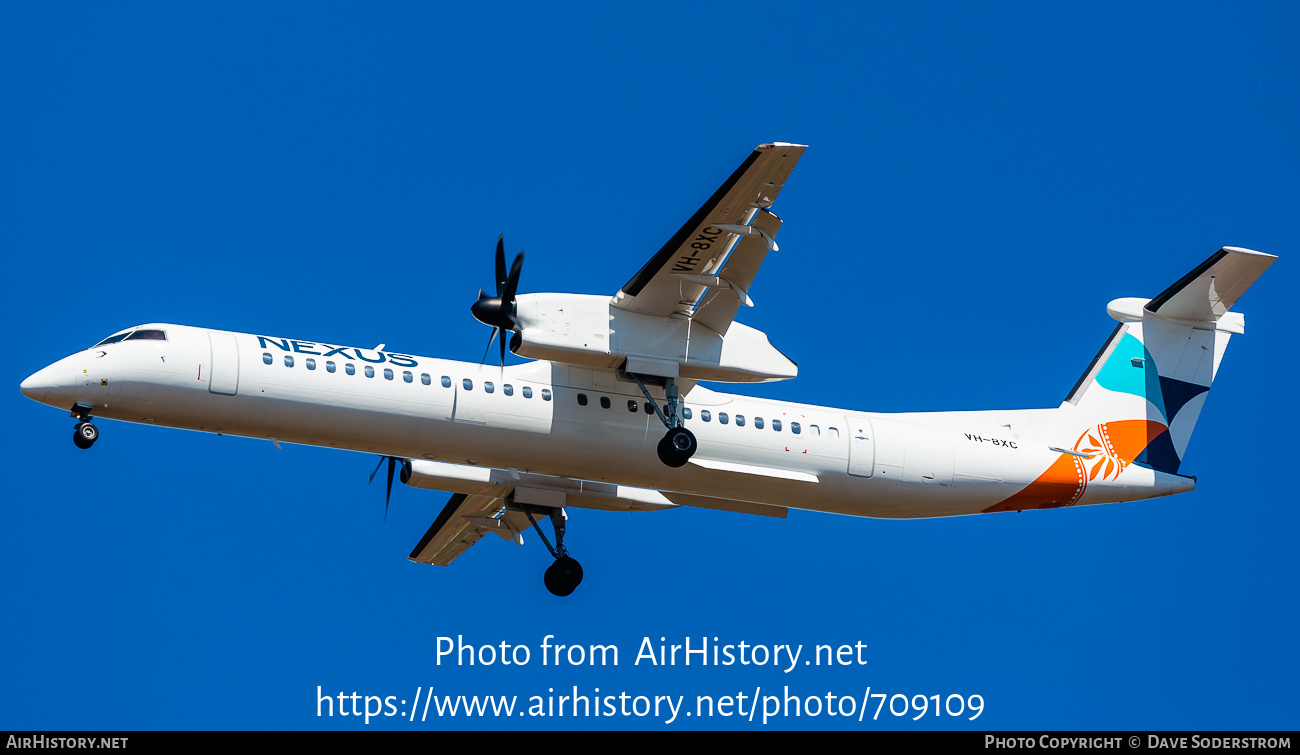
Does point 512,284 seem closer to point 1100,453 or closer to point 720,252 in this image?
point 720,252

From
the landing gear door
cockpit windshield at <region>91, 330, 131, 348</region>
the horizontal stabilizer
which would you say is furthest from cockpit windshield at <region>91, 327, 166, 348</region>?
the horizontal stabilizer

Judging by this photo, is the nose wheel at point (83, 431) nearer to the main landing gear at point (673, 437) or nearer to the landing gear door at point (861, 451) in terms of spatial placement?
the main landing gear at point (673, 437)

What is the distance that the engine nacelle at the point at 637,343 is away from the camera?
51.4 feet

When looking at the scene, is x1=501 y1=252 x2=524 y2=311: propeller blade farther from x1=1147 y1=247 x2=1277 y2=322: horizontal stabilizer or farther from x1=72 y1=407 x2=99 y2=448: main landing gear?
x1=1147 y1=247 x2=1277 y2=322: horizontal stabilizer

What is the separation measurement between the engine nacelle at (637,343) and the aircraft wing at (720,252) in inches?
7.2

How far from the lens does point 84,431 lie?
14844 mm

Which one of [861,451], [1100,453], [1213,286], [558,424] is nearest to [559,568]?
[558,424]

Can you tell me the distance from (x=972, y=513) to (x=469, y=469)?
7173 mm

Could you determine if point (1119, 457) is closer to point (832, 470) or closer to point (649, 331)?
point (832, 470)

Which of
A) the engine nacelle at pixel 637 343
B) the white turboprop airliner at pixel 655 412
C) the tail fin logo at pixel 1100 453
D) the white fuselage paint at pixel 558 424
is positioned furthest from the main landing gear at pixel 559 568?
the tail fin logo at pixel 1100 453

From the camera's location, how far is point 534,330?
51.2 ft

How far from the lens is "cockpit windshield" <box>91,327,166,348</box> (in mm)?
15227

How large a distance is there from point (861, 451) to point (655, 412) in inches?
117

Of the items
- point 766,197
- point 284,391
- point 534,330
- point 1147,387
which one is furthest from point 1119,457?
point 284,391
